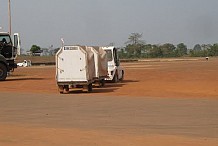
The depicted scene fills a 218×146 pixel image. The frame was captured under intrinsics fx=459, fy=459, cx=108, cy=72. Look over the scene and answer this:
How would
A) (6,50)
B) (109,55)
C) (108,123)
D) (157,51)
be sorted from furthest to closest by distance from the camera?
(157,51) → (6,50) → (109,55) → (108,123)

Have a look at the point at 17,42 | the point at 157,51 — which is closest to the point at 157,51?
the point at 157,51

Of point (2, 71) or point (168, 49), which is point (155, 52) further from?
point (2, 71)

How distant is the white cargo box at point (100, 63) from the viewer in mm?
25344

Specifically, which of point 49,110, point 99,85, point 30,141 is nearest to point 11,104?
point 49,110

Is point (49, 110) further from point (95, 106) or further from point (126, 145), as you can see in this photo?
point (126, 145)

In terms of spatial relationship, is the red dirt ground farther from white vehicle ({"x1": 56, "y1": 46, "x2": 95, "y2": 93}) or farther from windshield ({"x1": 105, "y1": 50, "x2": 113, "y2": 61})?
windshield ({"x1": 105, "y1": 50, "x2": 113, "y2": 61})

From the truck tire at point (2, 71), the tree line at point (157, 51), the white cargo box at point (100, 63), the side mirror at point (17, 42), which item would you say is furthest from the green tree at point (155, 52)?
the white cargo box at point (100, 63)

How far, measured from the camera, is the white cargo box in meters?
25.3

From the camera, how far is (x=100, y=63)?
2616 cm

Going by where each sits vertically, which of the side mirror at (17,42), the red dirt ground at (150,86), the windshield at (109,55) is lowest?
the red dirt ground at (150,86)

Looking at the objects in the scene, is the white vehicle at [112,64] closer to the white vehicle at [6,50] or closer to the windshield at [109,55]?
the windshield at [109,55]

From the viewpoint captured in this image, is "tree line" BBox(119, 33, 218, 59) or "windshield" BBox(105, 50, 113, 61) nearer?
"windshield" BBox(105, 50, 113, 61)

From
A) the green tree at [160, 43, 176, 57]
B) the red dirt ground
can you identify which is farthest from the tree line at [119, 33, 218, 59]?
the red dirt ground

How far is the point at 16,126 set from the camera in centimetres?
1131
